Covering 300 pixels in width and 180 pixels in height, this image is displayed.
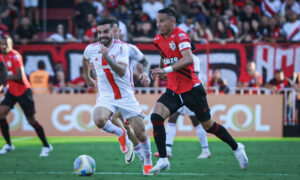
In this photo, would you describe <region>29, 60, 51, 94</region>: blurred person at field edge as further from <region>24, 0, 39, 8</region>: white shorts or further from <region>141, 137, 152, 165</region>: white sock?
<region>141, 137, 152, 165</region>: white sock

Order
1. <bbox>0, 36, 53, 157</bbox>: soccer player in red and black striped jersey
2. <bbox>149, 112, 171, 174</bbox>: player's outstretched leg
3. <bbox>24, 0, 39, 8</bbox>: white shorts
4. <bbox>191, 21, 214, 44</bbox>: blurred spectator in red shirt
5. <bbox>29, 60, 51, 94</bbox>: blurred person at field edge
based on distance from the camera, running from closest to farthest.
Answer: <bbox>149, 112, 171, 174</bbox>: player's outstretched leg < <bbox>0, 36, 53, 157</bbox>: soccer player in red and black striped jersey < <bbox>29, 60, 51, 94</bbox>: blurred person at field edge < <bbox>191, 21, 214, 44</bbox>: blurred spectator in red shirt < <bbox>24, 0, 39, 8</bbox>: white shorts

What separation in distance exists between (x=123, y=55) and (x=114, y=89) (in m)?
0.52

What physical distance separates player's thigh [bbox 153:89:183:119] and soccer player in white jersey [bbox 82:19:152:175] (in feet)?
1.01

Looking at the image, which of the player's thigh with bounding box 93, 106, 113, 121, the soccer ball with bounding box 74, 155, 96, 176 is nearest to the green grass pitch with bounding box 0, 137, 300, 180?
the soccer ball with bounding box 74, 155, 96, 176

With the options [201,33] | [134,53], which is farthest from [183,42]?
[201,33]

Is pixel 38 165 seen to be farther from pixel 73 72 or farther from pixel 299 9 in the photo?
pixel 299 9

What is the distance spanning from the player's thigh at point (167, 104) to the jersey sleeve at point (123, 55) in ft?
2.54

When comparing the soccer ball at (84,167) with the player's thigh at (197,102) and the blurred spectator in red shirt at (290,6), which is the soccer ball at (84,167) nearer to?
the player's thigh at (197,102)

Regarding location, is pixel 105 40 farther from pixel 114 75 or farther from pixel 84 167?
pixel 84 167

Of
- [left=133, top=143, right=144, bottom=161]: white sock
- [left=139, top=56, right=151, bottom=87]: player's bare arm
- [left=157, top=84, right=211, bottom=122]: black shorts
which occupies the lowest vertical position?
[left=133, top=143, right=144, bottom=161]: white sock

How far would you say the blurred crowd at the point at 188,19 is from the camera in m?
18.1

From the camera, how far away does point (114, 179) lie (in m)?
7.46

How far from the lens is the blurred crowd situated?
18141 millimetres

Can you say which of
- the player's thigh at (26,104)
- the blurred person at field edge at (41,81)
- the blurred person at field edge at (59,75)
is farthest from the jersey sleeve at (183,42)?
the blurred person at field edge at (59,75)
